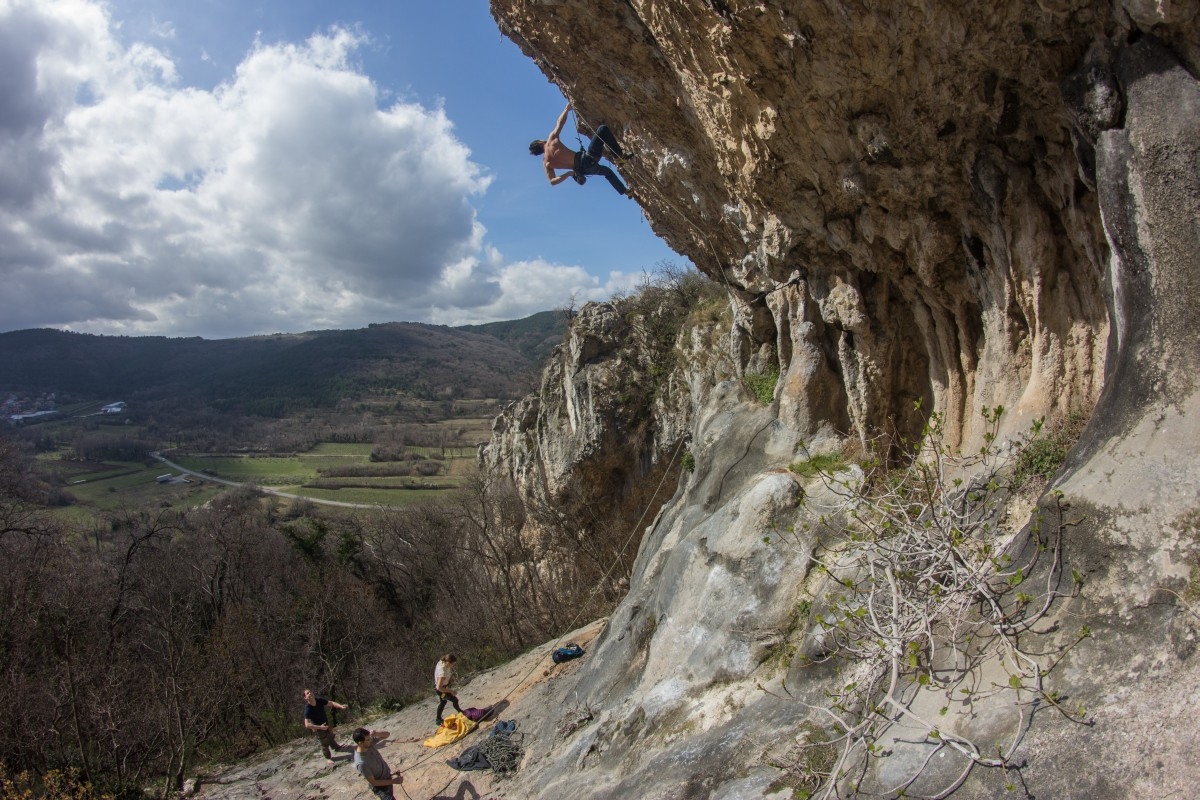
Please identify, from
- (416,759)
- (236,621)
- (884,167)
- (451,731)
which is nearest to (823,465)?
(884,167)

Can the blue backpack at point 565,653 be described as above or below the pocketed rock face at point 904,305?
below

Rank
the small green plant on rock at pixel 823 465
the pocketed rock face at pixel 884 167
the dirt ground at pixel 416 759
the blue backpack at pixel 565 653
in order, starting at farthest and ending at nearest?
the blue backpack at pixel 565 653 < the dirt ground at pixel 416 759 < the small green plant on rock at pixel 823 465 < the pocketed rock face at pixel 884 167

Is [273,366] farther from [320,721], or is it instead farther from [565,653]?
[565,653]

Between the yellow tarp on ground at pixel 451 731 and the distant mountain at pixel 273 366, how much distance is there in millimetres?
108438

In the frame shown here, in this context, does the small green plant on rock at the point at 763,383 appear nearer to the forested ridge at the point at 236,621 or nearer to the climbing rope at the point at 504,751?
the climbing rope at the point at 504,751

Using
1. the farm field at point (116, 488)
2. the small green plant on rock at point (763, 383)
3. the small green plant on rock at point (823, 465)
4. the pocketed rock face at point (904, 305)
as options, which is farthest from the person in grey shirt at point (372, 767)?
the farm field at point (116, 488)

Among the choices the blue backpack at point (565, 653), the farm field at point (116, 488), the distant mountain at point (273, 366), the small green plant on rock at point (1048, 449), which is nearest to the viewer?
the small green plant on rock at point (1048, 449)

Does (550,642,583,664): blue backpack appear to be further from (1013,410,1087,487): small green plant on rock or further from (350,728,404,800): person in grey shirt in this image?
(1013,410,1087,487): small green plant on rock

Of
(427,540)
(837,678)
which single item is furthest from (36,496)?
(837,678)

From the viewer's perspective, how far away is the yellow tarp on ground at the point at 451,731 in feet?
34.1

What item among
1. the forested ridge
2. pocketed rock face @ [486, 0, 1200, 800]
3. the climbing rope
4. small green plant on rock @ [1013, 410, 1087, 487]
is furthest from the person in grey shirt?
small green plant on rock @ [1013, 410, 1087, 487]

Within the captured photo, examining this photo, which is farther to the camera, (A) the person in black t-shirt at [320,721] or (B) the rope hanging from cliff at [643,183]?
(A) the person in black t-shirt at [320,721]

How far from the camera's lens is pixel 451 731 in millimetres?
10570

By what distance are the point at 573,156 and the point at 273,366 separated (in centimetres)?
16486
